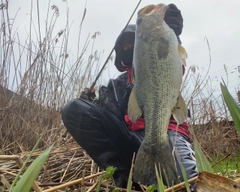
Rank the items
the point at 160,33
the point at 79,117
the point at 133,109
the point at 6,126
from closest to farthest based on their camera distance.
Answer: the point at 160,33, the point at 133,109, the point at 79,117, the point at 6,126

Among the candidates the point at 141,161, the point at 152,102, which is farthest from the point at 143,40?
the point at 141,161

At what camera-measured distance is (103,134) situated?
7.91 feet

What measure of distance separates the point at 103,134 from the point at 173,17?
89cm

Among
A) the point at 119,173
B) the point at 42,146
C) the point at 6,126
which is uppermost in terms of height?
the point at 6,126

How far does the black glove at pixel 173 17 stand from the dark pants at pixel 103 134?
692mm

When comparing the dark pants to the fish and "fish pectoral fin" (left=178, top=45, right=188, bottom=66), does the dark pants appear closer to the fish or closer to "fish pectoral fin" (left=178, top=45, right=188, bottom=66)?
the fish

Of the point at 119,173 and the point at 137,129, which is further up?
the point at 137,129

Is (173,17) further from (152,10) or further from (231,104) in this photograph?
(231,104)

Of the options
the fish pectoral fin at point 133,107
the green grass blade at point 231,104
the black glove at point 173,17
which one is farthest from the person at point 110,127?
the green grass blade at point 231,104

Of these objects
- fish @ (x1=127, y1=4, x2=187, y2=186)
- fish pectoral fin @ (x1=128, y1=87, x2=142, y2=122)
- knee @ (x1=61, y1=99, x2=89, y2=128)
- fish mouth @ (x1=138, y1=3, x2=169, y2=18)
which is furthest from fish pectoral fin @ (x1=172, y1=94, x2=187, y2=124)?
knee @ (x1=61, y1=99, x2=89, y2=128)

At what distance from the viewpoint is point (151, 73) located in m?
1.36

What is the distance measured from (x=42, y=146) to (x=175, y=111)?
215 centimetres

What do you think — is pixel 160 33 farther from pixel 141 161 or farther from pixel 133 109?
pixel 141 161

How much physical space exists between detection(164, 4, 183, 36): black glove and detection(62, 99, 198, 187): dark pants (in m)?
0.69
